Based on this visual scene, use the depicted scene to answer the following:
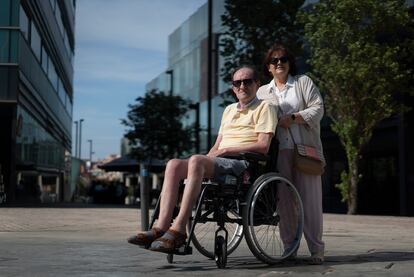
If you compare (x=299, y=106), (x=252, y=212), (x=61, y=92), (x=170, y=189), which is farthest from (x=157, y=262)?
(x=61, y=92)

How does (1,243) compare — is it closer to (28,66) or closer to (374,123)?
(374,123)

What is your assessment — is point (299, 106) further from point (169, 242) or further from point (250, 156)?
point (169, 242)

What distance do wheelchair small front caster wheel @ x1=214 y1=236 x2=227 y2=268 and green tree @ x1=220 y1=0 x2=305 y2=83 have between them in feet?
57.7

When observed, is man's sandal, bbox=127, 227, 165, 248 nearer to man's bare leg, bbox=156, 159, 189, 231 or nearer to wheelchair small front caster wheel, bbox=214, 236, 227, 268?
man's bare leg, bbox=156, 159, 189, 231

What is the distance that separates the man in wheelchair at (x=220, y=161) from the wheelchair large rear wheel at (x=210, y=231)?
0.85 feet

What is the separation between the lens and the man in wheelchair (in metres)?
5.01

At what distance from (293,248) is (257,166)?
2.41ft

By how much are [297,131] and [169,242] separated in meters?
1.67

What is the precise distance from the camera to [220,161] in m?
5.29

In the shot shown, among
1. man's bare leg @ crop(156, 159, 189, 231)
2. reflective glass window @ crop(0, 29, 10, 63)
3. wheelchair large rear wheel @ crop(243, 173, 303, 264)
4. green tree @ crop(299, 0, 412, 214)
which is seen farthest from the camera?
reflective glass window @ crop(0, 29, 10, 63)

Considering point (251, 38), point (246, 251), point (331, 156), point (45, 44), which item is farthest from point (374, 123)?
point (45, 44)

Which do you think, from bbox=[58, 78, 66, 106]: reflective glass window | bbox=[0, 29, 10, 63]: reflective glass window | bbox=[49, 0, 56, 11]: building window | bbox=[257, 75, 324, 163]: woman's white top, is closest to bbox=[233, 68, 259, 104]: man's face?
bbox=[257, 75, 324, 163]: woman's white top

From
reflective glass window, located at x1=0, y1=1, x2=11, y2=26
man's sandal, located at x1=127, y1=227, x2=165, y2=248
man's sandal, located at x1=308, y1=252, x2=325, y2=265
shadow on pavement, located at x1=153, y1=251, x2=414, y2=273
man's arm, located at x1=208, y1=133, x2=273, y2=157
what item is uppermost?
reflective glass window, located at x1=0, y1=1, x2=11, y2=26

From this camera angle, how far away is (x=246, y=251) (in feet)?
22.4
